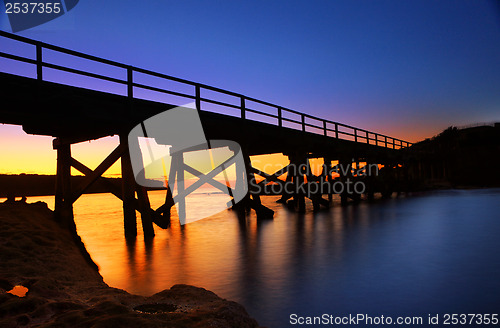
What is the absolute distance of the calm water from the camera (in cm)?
480

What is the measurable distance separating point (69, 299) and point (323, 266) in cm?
473

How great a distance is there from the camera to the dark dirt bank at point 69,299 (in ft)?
9.17

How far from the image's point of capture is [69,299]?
11.5 feet

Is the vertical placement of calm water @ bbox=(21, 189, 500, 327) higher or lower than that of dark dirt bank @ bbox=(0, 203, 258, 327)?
lower

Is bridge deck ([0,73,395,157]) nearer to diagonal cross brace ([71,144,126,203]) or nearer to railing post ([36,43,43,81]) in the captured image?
railing post ([36,43,43,81])

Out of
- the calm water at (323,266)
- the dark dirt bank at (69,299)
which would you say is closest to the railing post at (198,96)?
the calm water at (323,266)

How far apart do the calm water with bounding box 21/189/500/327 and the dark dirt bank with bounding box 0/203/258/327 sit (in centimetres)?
108

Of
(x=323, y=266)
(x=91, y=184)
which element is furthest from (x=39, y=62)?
(x=323, y=266)

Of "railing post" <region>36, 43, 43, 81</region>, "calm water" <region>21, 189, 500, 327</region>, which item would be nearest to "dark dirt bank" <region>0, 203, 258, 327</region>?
"calm water" <region>21, 189, 500, 327</region>

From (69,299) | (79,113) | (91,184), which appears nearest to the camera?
(69,299)

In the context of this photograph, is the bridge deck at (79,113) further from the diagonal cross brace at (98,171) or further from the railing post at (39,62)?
the diagonal cross brace at (98,171)

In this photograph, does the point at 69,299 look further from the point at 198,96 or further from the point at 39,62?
the point at 198,96

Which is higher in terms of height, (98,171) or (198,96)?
(198,96)

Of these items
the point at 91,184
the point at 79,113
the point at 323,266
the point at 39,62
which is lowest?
the point at 323,266
